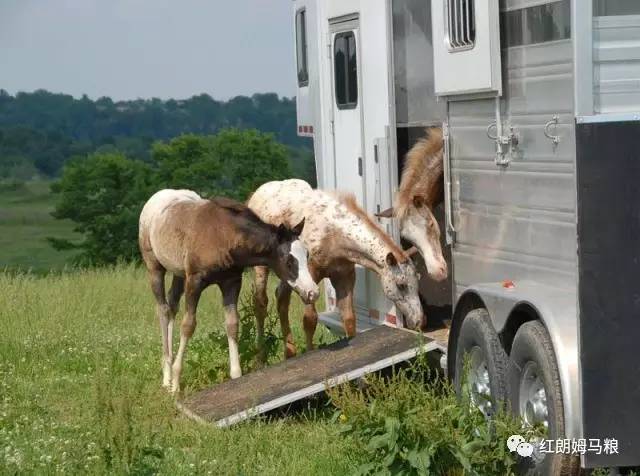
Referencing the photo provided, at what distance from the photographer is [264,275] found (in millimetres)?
10688

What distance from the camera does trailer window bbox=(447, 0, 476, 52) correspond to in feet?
25.3

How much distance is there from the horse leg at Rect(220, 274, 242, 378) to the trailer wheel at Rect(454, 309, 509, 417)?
2.39 meters

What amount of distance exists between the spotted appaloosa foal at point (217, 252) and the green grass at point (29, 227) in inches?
1138

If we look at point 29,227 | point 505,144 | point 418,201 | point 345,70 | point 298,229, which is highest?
point 345,70

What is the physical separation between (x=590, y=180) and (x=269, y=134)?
135 feet

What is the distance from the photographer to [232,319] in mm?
9984

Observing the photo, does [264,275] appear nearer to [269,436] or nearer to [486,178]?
[269,436]

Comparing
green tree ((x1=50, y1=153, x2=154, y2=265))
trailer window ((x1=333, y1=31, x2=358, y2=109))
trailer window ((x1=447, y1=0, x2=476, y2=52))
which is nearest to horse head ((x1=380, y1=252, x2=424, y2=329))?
trailer window ((x1=333, y1=31, x2=358, y2=109))

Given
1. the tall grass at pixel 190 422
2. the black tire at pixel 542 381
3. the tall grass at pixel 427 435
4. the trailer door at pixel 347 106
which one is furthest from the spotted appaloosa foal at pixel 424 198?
the black tire at pixel 542 381

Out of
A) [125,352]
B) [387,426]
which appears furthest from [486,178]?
[125,352]

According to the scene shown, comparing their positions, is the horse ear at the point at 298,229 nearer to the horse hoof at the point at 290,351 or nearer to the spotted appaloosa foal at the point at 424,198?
the spotted appaloosa foal at the point at 424,198

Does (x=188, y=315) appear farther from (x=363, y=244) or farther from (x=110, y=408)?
(x=110, y=408)

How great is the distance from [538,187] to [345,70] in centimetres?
395

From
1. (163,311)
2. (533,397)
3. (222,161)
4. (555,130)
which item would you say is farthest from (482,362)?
(222,161)
